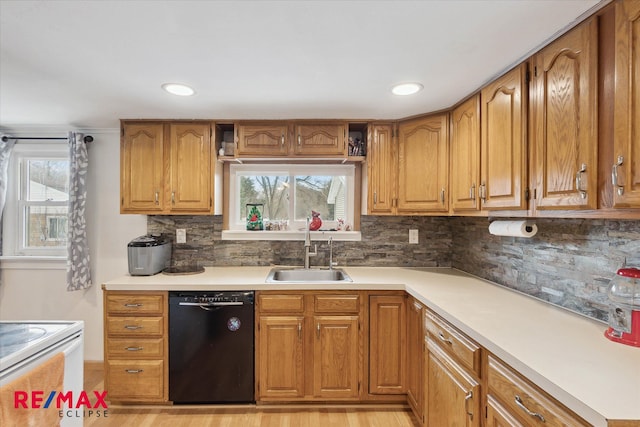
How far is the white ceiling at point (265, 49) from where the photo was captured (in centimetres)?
115

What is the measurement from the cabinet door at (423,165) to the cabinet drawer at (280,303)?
1.05 meters

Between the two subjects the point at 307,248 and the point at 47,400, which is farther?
the point at 307,248

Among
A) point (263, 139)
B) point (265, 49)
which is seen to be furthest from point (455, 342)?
point (263, 139)

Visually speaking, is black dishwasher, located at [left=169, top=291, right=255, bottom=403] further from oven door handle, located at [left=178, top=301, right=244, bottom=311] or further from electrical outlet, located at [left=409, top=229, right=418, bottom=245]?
electrical outlet, located at [left=409, top=229, right=418, bottom=245]

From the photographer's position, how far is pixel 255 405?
2184 millimetres

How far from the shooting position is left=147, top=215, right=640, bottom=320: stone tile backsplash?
1.39 m

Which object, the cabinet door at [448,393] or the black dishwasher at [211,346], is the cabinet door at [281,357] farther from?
the cabinet door at [448,393]

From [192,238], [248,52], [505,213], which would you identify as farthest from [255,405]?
[248,52]

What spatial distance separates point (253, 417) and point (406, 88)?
7.71 ft

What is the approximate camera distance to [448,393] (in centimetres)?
154

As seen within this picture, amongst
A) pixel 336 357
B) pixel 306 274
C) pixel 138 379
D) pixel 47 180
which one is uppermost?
pixel 47 180

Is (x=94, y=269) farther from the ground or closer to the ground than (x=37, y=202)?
closer to the ground

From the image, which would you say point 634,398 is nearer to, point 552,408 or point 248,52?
point 552,408

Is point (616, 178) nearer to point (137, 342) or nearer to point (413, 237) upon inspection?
point (413, 237)
